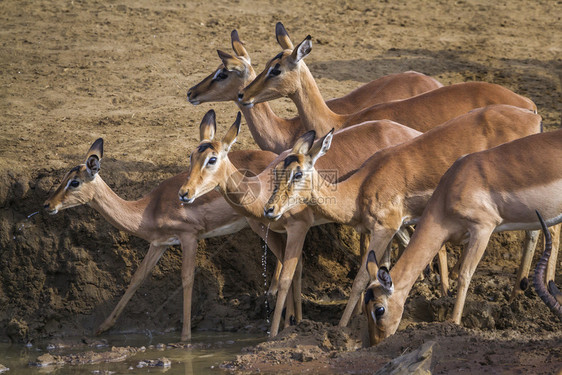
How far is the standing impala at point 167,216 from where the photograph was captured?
9945 mm

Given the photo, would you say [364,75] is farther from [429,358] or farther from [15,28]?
[429,358]

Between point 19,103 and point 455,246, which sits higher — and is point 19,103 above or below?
above

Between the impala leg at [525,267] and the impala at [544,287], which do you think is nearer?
the impala at [544,287]

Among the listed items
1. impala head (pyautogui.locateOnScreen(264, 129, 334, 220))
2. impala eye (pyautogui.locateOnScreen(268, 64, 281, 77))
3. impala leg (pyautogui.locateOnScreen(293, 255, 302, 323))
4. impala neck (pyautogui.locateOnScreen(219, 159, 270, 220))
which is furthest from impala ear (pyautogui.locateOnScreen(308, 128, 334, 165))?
impala eye (pyautogui.locateOnScreen(268, 64, 281, 77))

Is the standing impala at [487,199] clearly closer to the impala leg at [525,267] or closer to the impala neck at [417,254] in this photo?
the impala neck at [417,254]

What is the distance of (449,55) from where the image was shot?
Answer: 50.1ft

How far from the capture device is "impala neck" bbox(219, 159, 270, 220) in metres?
9.06

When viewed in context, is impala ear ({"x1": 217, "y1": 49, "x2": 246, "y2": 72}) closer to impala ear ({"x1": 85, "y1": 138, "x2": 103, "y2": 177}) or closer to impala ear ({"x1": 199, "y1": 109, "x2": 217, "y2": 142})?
impala ear ({"x1": 199, "y1": 109, "x2": 217, "y2": 142})

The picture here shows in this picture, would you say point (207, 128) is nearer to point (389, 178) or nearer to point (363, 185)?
point (363, 185)

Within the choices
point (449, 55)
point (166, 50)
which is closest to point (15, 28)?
point (166, 50)

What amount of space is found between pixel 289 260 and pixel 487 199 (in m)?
2.07

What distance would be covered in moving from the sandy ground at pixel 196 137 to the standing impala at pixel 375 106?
1.36m

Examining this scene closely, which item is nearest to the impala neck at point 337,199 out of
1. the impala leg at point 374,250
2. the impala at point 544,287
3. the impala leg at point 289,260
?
the impala leg at point 374,250

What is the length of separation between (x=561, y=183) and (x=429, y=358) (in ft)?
7.82
